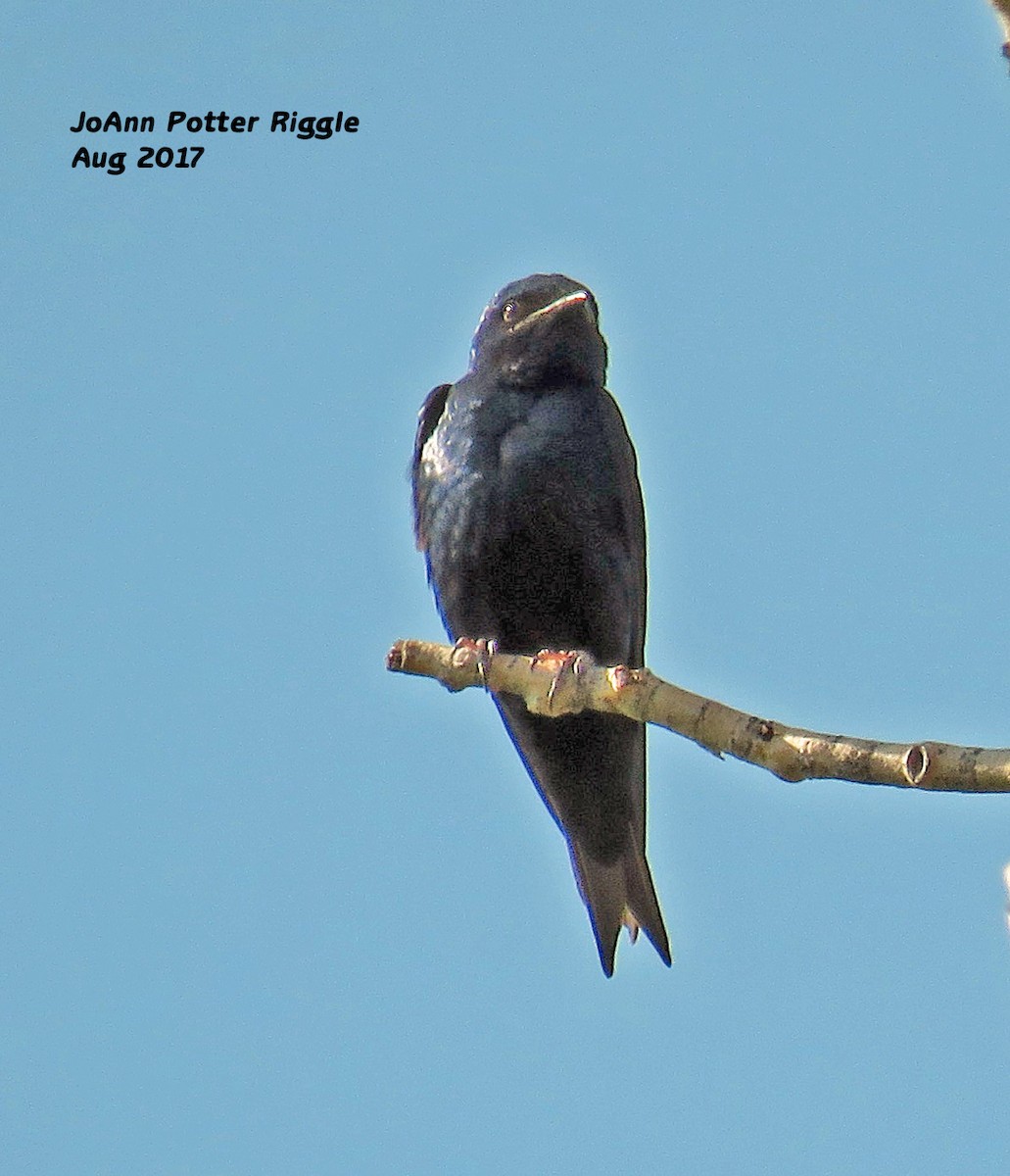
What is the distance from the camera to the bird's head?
697cm

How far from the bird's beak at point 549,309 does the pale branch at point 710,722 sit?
8.18 ft

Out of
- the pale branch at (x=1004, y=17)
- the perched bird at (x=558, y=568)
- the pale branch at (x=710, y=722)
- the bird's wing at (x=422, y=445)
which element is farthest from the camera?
the bird's wing at (x=422, y=445)

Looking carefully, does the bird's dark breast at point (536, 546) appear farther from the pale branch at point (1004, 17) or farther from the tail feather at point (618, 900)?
the pale branch at point (1004, 17)

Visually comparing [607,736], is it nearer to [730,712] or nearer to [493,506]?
[493,506]

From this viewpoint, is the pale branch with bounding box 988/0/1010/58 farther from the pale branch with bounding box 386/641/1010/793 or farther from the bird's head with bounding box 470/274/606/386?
the bird's head with bounding box 470/274/606/386

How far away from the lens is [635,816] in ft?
21.9

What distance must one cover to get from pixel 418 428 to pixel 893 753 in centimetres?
396

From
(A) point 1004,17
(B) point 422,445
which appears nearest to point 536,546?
(B) point 422,445

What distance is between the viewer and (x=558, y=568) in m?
6.45

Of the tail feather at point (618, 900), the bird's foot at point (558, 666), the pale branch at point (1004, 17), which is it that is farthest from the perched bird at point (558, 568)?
the pale branch at point (1004, 17)

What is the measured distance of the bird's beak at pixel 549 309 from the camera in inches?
278

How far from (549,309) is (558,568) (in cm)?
125

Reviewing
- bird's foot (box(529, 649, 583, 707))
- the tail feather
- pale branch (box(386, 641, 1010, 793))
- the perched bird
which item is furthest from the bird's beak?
bird's foot (box(529, 649, 583, 707))

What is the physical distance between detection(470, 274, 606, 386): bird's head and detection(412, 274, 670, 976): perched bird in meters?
0.03
